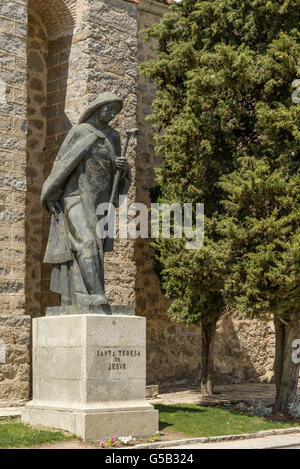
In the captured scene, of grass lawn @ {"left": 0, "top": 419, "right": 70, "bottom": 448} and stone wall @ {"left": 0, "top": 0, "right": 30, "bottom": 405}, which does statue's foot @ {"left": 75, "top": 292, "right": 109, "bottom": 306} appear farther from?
stone wall @ {"left": 0, "top": 0, "right": 30, "bottom": 405}

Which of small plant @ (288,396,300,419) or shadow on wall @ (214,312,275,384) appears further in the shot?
shadow on wall @ (214,312,275,384)

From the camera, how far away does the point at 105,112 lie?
8062 millimetres

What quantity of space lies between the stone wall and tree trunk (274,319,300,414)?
356 cm

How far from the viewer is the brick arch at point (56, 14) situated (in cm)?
1225

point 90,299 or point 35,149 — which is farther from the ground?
point 35,149

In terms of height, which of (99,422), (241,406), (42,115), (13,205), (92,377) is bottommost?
(241,406)

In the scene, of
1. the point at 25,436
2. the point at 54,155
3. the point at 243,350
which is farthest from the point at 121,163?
the point at 243,350

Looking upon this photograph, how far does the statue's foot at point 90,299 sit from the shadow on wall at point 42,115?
15.5 ft

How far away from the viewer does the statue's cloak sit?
25.9ft

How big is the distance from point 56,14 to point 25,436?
306 inches

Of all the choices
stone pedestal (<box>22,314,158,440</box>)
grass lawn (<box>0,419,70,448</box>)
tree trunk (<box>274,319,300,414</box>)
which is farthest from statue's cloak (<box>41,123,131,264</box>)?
tree trunk (<box>274,319,300,414</box>)

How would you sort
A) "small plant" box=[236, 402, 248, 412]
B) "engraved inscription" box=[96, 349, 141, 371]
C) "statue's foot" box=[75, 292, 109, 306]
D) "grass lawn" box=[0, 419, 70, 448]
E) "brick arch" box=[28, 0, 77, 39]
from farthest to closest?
1. "brick arch" box=[28, 0, 77, 39]
2. "small plant" box=[236, 402, 248, 412]
3. "statue's foot" box=[75, 292, 109, 306]
4. "engraved inscription" box=[96, 349, 141, 371]
5. "grass lawn" box=[0, 419, 70, 448]

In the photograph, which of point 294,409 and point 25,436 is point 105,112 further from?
point 294,409

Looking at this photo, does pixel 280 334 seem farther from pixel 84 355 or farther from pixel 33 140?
pixel 33 140
